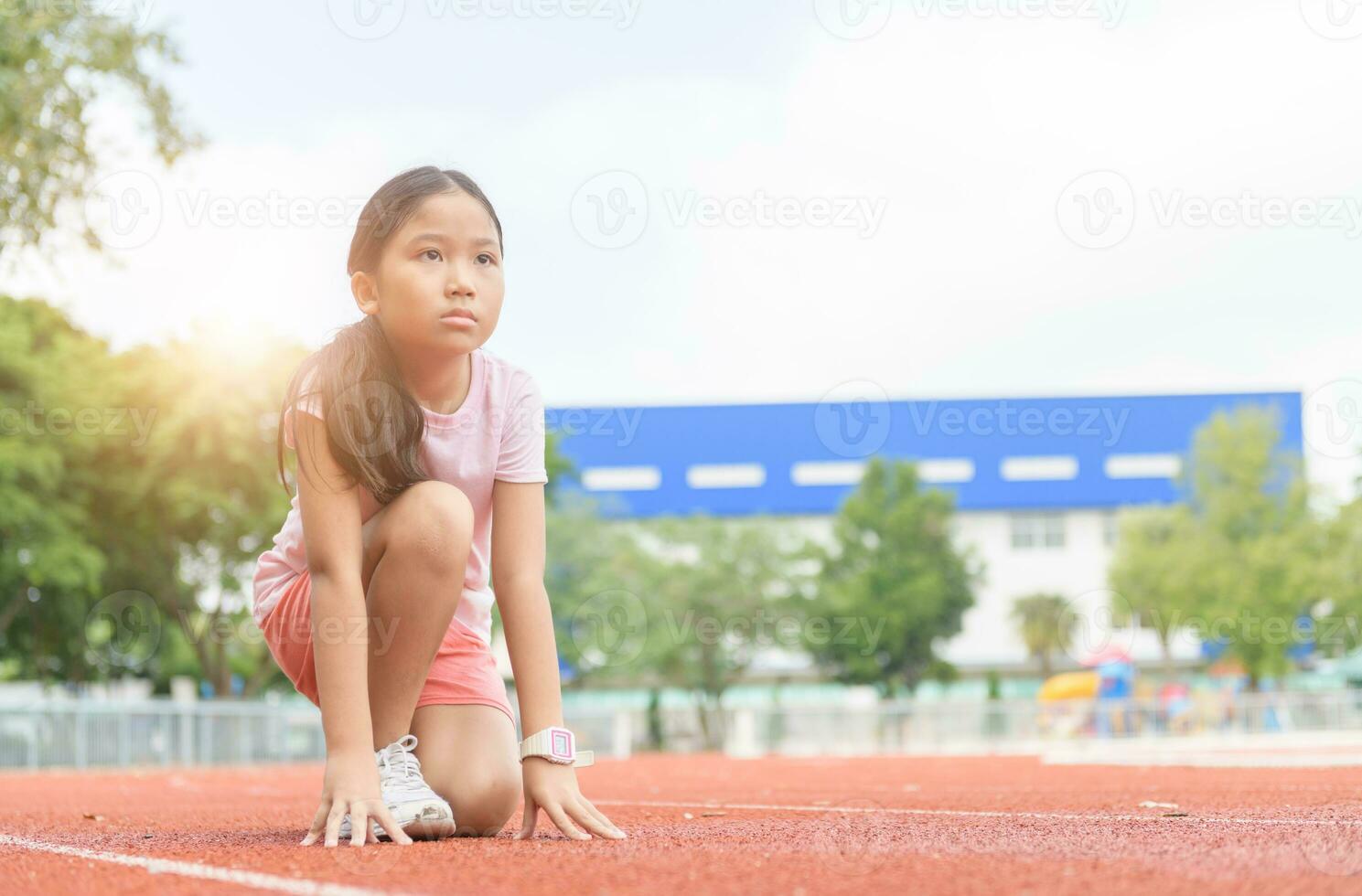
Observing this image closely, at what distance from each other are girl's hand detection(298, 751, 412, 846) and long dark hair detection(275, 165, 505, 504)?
67cm

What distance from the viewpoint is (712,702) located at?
44906mm

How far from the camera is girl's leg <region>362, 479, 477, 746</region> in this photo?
12.1 ft

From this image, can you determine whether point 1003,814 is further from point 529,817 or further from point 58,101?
point 58,101

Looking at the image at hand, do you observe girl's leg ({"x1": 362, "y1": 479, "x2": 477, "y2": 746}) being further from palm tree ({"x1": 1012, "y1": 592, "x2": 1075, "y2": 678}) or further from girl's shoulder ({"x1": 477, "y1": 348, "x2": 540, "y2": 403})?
palm tree ({"x1": 1012, "y1": 592, "x2": 1075, "y2": 678})

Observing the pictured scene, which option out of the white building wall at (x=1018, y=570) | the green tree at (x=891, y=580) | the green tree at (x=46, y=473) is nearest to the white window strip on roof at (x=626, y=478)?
the white building wall at (x=1018, y=570)

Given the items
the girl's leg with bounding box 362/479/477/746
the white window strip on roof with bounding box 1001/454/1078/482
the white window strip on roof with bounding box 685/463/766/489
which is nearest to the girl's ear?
the girl's leg with bounding box 362/479/477/746

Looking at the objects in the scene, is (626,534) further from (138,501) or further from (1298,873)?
(1298,873)

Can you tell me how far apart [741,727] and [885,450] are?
69.7ft

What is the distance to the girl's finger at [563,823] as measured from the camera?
3523 millimetres

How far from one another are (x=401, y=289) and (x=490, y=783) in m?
1.25

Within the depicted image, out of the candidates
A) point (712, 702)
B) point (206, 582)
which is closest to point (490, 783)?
point (206, 582)

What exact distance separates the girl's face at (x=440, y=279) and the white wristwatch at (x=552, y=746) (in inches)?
37.5

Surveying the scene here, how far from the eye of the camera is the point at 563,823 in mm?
3533

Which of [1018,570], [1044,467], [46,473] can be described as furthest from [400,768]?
[1018,570]
